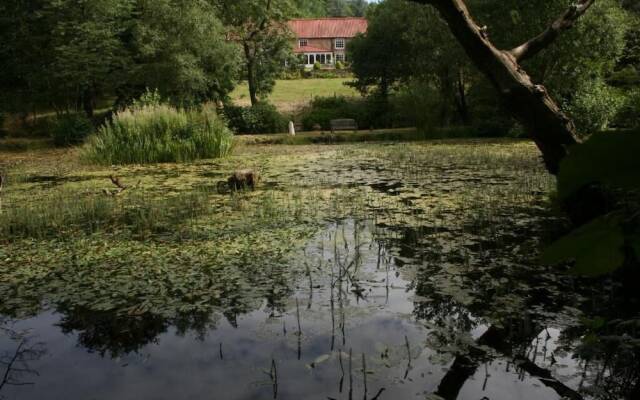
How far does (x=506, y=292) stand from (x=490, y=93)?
15.2m

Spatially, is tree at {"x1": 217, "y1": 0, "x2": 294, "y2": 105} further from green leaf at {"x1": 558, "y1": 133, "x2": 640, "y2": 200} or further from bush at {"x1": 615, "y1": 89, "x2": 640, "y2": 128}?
green leaf at {"x1": 558, "y1": 133, "x2": 640, "y2": 200}

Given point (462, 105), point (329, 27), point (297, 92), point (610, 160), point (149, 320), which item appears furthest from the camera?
point (329, 27)

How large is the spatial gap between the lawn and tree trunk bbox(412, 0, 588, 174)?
22.1 m

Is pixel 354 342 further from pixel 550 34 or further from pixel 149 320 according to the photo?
pixel 550 34

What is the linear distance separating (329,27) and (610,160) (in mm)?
51895

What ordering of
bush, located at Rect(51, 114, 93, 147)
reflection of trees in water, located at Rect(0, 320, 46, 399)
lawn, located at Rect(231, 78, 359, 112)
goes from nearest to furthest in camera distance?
reflection of trees in water, located at Rect(0, 320, 46, 399) → bush, located at Rect(51, 114, 93, 147) → lawn, located at Rect(231, 78, 359, 112)

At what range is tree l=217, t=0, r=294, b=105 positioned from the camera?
76.3ft

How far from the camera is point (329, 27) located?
1953 inches

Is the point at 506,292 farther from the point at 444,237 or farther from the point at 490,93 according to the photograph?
the point at 490,93

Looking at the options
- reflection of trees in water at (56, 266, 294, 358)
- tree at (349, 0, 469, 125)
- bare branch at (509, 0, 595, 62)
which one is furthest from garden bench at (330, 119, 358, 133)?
bare branch at (509, 0, 595, 62)

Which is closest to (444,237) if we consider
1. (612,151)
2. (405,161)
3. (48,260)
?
(48,260)

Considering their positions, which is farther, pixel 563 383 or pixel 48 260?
pixel 48 260

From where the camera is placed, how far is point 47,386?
9.45 ft

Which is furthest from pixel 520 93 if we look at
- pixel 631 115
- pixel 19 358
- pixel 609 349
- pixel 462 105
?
pixel 462 105
